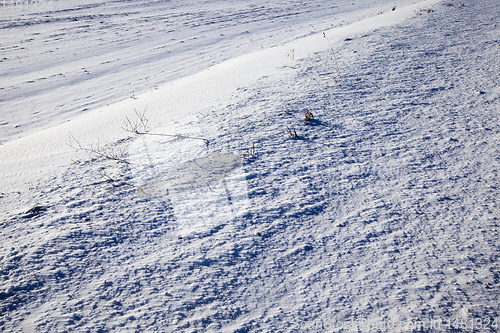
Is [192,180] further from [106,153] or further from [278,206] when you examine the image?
[106,153]

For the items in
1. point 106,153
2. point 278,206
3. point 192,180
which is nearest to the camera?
point 278,206

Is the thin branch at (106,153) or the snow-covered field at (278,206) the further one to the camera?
the thin branch at (106,153)

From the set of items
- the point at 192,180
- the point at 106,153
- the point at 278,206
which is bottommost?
the point at 278,206

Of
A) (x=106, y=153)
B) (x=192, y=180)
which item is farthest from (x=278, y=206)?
(x=106, y=153)

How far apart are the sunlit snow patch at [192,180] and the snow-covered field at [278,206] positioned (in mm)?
14

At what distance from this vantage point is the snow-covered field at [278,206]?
1257mm

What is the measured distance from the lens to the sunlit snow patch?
1745 millimetres

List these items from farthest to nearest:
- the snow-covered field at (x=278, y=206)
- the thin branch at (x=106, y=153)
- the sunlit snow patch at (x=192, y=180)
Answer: the thin branch at (x=106, y=153), the sunlit snow patch at (x=192, y=180), the snow-covered field at (x=278, y=206)

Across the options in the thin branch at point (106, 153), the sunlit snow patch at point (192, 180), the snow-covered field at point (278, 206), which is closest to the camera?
the snow-covered field at point (278, 206)

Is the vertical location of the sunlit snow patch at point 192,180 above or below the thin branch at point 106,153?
below

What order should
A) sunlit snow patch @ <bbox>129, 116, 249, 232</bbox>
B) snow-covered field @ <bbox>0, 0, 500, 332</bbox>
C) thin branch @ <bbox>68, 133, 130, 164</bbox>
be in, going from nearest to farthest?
snow-covered field @ <bbox>0, 0, 500, 332</bbox> → sunlit snow patch @ <bbox>129, 116, 249, 232</bbox> → thin branch @ <bbox>68, 133, 130, 164</bbox>

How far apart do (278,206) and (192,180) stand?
2.11ft

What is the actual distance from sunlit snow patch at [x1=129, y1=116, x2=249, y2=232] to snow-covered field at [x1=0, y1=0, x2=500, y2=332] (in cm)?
1

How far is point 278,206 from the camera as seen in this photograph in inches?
69.6
